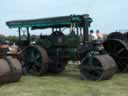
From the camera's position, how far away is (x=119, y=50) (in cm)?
1396

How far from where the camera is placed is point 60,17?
13164mm

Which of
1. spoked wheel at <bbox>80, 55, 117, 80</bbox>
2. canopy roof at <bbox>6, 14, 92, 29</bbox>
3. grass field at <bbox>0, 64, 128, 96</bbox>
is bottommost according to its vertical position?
grass field at <bbox>0, 64, 128, 96</bbox>

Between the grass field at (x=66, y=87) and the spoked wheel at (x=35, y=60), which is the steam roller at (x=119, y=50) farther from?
the spoked wheel at (x=35, y=60)

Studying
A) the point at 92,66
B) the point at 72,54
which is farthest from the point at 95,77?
the point at 72,54

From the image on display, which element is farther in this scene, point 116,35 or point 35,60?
point 116,35

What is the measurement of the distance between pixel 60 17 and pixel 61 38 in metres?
0.75

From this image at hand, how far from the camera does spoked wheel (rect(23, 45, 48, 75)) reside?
42.8 ft

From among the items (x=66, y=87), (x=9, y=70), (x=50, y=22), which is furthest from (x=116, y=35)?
(x=9, y=70)

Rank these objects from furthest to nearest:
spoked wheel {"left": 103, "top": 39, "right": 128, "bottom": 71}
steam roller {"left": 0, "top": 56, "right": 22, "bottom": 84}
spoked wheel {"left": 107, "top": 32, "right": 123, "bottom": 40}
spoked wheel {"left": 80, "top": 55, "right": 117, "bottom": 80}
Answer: spoked wheel {"left": 107, "top": 32, "right": 123, "bottom": 40} < spoked wheel {"left": 103, "top": 39, "right": 128, "bottom": 71} < spoked wheel {"left": 80, "top": 55, "right": 117, "bottom": 80} < steam roller {"left": 0, "top": 56, "right": 22, "bottom": 84}

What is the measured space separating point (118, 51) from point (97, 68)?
2670mm

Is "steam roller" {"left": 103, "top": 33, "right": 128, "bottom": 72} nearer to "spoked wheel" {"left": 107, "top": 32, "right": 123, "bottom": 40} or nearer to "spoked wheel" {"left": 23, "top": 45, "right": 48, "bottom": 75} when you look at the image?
"spoked wheel" {"left": 107, "top": 32, "right": 123, "bottom": 40}

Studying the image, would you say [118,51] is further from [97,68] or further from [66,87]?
[66,87]

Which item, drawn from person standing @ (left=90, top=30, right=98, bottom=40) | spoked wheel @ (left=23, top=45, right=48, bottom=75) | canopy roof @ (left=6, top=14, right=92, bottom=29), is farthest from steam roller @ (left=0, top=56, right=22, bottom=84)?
person standing @ (left=90, top=30, right=98, bottom=40)

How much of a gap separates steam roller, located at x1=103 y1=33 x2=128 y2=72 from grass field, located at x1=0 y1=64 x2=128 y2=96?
202 centimetres
